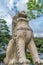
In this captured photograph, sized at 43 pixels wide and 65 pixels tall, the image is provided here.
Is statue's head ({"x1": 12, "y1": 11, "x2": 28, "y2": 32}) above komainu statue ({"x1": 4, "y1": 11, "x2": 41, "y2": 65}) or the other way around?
above

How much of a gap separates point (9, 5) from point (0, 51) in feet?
7.00

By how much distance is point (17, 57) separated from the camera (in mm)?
6469

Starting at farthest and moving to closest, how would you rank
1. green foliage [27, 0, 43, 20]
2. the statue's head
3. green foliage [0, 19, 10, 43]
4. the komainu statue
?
green foliage [27, 0, 43, 20]
green foliage [0, 19, 10, 43]
the statue's head
the komainu statue

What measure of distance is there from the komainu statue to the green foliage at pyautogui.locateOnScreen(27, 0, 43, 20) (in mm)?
6423

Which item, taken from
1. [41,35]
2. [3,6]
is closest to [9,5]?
[3,6]

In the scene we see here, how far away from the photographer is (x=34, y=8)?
42.8 feet

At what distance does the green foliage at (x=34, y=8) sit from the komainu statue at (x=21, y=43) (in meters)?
6.42

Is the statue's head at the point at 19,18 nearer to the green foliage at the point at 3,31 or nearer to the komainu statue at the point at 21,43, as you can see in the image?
the komainu statue at the point at 21,43

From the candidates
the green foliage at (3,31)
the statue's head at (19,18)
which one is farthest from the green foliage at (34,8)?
the statue's head at (19,18)

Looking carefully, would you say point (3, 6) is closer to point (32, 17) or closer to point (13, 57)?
point (32, 17)

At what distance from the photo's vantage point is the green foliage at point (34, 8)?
13.0 m

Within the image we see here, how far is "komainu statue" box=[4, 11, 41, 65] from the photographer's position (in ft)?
20.6

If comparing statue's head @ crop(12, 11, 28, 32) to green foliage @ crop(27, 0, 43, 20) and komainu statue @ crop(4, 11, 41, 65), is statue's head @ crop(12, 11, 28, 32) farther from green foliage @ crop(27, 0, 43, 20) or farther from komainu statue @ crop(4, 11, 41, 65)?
green foliage @ crop(27, 0, 43, 20)

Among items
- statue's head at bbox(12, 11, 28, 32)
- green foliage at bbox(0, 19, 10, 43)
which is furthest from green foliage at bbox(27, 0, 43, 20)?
statue's head at bbox(12, 11, 28, 32)
